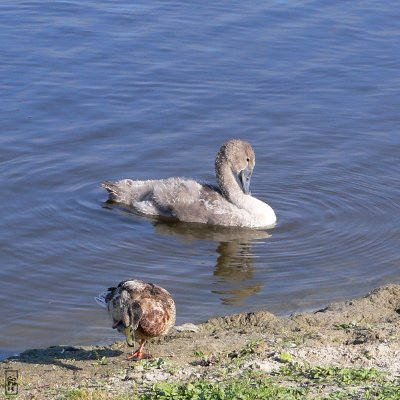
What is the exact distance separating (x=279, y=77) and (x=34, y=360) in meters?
10.3

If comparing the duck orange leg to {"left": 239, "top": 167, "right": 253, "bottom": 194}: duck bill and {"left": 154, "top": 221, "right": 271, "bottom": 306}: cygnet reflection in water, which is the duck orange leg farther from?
{"left": 239, "top": 167, "right": 253, "bottom": 194}: duck bill

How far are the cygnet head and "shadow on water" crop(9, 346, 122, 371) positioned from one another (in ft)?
15.9

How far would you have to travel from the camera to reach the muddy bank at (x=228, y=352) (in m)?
8.18

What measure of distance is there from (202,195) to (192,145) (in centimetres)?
196

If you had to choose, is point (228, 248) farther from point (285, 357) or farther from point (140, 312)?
point (285, 357)

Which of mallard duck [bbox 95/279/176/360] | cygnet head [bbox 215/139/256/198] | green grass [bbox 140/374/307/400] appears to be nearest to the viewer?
green grass [bbox 140/374/307/400]

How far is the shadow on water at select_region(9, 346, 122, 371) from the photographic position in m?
9.26

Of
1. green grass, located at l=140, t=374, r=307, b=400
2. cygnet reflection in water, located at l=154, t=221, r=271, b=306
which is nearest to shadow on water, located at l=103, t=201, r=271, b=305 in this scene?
cygnet reflection in water, located at l=154, t=221, r=271, b=306

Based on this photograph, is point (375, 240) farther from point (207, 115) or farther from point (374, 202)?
point (207, 115)

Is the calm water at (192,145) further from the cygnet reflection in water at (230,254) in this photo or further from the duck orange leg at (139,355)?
the duck orange leg at (139,355)

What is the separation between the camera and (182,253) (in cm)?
1286

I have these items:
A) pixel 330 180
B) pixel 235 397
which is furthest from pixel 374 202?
pixel 235 397

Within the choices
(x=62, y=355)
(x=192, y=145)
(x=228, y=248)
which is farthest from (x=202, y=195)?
(x=62, y=355)

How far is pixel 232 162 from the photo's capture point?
46.1 ft
